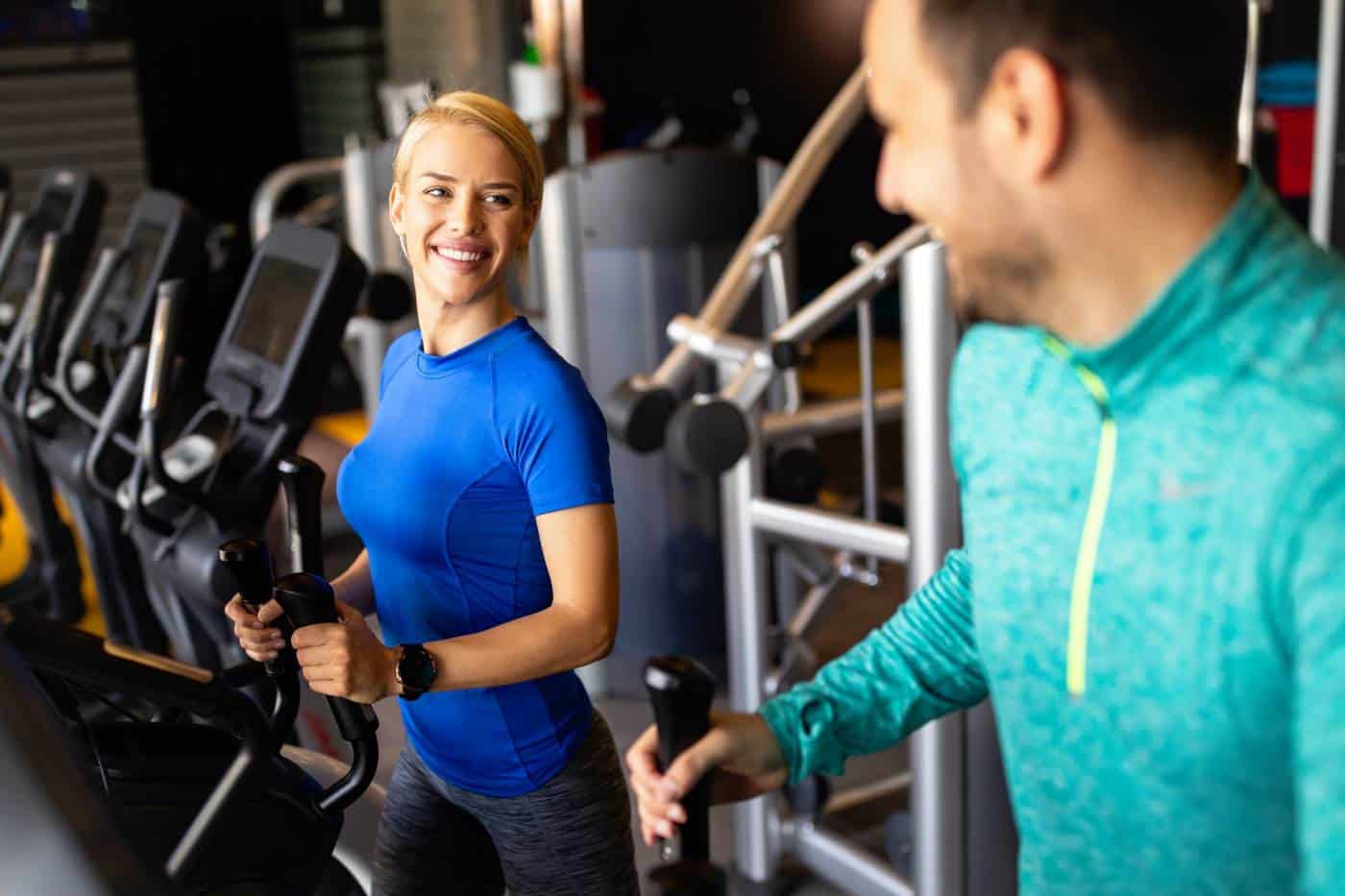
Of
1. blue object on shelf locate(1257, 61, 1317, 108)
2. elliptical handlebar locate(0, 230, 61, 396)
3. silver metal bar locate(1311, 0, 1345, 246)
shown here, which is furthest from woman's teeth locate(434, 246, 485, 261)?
blue object on shelf locate(1257, 61, 1317, 108)

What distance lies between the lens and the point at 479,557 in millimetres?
1037

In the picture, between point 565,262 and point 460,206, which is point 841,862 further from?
point 460,206

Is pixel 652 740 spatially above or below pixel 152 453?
above

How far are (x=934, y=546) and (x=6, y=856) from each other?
4.96 feet

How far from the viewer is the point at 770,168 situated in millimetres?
3510

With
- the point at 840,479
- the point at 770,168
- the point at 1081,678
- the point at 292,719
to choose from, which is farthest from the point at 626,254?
the point at 1081,678

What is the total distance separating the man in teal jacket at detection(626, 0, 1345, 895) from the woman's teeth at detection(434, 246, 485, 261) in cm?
28

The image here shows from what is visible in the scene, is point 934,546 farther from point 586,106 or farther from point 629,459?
point 586,106

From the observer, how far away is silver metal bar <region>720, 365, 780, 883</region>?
254 cm

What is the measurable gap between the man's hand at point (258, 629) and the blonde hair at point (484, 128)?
0.33m

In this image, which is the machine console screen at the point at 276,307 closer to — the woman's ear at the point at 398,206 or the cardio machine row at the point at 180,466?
the cardio machine row at the point at 180,466

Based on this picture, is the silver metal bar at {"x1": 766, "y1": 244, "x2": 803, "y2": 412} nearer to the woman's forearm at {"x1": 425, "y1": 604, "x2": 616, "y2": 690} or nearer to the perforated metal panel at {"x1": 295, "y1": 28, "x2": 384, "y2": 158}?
the woman's forearm at {"x1": 425, "y1": 604, "x2": 616, "y2": 690}

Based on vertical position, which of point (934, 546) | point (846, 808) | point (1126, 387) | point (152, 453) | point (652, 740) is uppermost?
point (1126, 387)

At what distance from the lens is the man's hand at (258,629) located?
1.00 meters
